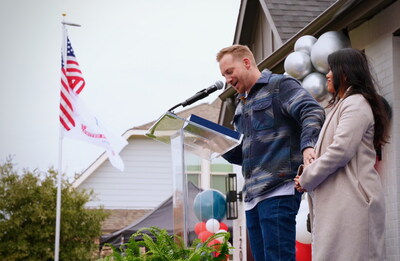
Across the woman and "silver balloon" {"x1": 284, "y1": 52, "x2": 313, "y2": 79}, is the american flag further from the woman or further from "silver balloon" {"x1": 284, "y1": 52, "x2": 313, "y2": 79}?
the woman

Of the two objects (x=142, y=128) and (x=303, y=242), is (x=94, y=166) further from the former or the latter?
(x=303, y=242)

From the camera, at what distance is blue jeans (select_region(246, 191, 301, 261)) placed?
14.1 feet

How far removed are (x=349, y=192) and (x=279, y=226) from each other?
628 mm

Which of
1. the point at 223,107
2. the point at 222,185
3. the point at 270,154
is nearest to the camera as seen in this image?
the point at 270,154

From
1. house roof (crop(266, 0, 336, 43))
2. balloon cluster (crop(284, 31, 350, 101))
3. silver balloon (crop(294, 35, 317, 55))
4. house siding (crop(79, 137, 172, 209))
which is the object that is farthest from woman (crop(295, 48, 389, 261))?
house siding (crop(79, 137, 172, 209))

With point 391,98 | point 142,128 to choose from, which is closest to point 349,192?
point 391,98

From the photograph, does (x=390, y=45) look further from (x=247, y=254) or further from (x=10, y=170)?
(x=10, y=170)

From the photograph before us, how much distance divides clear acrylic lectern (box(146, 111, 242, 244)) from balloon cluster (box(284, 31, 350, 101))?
3.42m

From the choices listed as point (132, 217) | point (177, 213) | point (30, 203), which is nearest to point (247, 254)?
point (177, 213)

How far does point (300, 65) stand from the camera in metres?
8.36

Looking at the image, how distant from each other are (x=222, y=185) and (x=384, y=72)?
9.42 feet

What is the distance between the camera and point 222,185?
18.9 ft

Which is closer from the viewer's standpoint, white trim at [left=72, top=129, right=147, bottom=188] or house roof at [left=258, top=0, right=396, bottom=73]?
house roof at [left=258, top=0, right=396, bottom=73]

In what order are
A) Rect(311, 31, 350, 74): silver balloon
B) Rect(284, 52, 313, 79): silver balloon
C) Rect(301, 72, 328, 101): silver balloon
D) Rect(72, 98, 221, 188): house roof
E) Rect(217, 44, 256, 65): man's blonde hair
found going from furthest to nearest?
Rect(72, 98, 221, 188): house roof < Rect(284, 52, 313, 79): silver balloon < Rect(301, 72, 328, 101): silver balloon < Rect(311, 31, 350, 74): silver balloon < Rect(217, 44, 256, 65): man's blonde hair
